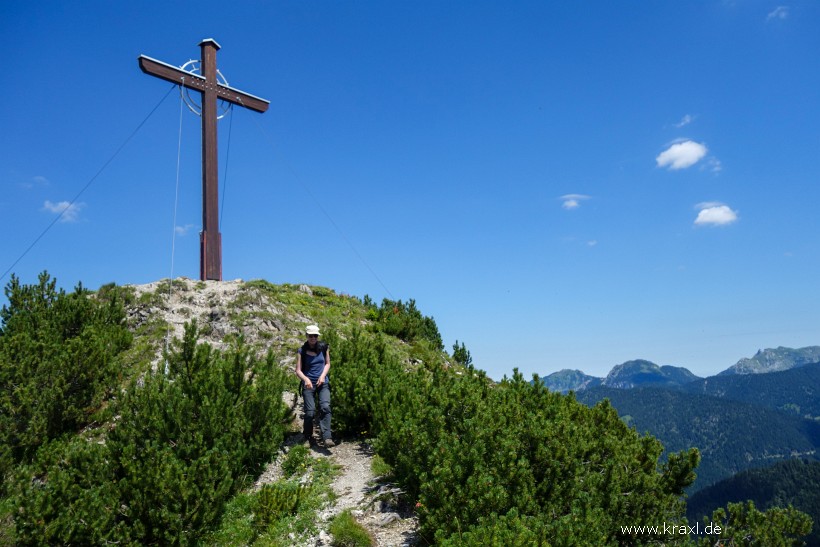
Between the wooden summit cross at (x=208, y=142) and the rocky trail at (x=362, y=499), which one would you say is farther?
the wooden summit cross at (x=208, y=142)

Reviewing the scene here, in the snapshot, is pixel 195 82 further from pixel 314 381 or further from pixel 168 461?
pixel 168 461

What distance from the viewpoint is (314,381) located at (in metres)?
9.38

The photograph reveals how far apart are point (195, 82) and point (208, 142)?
192 centimetres

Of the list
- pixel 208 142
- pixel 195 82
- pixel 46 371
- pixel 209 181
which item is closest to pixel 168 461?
pixel 46 371

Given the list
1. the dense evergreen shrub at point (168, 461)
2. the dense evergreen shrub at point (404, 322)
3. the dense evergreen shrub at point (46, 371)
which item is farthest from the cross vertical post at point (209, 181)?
the dense evergreen shrub at point (168, 461)

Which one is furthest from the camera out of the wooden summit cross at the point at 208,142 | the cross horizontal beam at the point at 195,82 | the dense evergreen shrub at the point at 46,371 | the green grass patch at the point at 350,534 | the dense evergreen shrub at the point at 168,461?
the wooden summit cross at the point at 208,142

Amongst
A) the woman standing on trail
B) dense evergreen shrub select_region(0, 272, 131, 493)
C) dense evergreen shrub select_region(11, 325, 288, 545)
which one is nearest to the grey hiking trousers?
the woman standing on trail

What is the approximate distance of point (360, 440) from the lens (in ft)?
32.2

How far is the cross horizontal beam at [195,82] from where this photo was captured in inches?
589

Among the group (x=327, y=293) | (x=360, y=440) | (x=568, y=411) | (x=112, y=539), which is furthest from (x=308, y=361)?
(x=327, y=293)

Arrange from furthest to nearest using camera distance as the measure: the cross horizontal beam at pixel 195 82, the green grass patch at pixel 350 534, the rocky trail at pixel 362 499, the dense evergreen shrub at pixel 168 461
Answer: the cross horizontal beam at pixel 195 82, the rocky trail at pixel 362 499, the green grass patch at pixel 350 534, the dense evergreen shrub at pixel 168 461

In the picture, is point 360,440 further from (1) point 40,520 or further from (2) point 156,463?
(1) point 40,520

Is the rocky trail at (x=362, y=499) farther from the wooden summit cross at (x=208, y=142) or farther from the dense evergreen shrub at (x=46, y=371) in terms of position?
the wooden summit cross at (x=208, y=142)

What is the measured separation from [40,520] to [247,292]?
10223 millimetres
